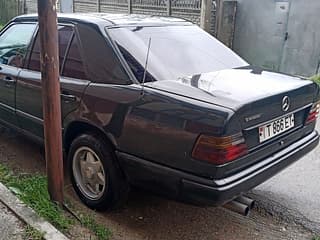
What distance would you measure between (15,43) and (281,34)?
18.6 ft

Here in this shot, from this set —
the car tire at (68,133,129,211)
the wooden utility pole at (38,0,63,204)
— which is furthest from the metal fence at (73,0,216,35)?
the wooden utility pole at (38,0,63,204)

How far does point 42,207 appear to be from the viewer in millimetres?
2971

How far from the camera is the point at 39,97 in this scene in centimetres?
373

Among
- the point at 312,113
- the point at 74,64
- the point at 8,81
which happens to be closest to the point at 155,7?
the point at 8,81

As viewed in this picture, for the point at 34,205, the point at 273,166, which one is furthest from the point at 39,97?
the point at 273,166

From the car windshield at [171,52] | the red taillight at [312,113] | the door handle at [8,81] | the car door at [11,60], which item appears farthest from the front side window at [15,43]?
the red taillight at [312,113]

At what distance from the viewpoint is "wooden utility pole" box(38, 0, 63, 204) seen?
2.70 metres

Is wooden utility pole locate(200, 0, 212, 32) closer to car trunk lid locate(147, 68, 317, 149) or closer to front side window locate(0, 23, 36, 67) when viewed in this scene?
front side window locate(0, 23, 36, 67)

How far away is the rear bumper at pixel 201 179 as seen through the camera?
2529 millimetres

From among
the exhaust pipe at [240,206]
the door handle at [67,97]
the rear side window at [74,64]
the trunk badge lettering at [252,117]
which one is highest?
the rear side window at [74,64]

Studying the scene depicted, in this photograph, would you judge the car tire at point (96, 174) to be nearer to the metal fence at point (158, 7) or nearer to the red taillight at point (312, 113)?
the red taillight at point (312, 113)

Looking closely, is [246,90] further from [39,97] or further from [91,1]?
[91,1]

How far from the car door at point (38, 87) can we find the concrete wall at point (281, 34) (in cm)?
567

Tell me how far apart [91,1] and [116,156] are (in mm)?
9488
